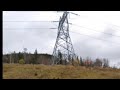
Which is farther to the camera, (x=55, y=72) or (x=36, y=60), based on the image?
(x=36, y=60)

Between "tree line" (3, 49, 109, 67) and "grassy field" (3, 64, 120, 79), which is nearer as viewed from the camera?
"grassy field" (3, 64, 120, 79)

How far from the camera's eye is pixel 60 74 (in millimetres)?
4859

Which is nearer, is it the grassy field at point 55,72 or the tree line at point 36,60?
the grassy field at point 55,72

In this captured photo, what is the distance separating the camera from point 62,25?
32.0 feet
